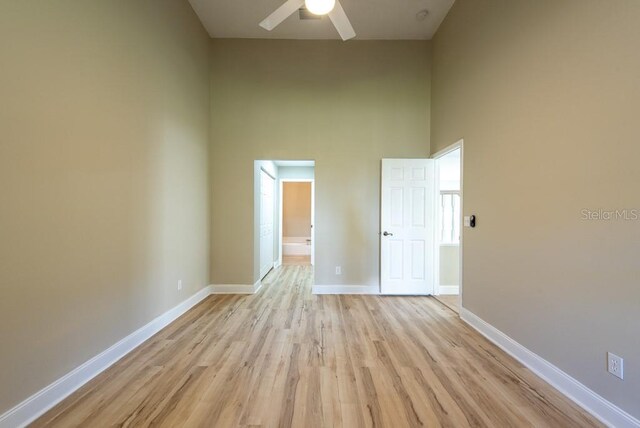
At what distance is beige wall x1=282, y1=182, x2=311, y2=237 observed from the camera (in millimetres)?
8656

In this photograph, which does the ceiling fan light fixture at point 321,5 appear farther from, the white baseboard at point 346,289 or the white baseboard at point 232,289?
the white baseboard at point 232,289

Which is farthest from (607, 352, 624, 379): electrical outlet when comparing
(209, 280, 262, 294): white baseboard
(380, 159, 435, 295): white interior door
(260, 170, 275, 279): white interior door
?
(260, 170, 275, 279): white interior door

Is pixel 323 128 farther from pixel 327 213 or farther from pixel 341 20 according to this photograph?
pixel 341 20

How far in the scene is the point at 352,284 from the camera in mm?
4023

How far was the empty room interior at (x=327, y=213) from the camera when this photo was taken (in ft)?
4.96

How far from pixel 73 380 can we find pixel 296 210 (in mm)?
7114

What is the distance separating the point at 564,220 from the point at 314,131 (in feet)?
10.1

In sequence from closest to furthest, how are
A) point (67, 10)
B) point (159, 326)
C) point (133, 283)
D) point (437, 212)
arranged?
point (67, 10) < point (133, 283) < point (159, 326) < point (437, 212)

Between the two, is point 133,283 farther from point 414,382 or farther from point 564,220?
point 564,220

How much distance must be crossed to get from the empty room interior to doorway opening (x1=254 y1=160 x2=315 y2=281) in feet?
1.15

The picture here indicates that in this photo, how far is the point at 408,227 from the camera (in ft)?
12.9

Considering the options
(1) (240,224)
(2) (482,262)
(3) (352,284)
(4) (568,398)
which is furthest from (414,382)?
(1) (240,224)

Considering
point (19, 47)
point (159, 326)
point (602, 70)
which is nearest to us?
point (19, 47)

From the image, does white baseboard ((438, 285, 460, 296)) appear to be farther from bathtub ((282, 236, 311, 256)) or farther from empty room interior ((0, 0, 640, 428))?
bathtub ((282, 236, 311, 256))
